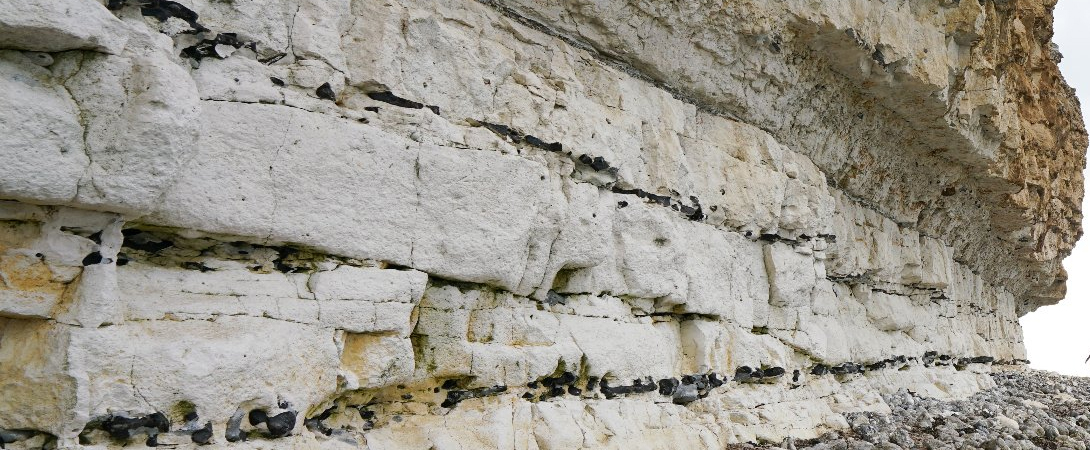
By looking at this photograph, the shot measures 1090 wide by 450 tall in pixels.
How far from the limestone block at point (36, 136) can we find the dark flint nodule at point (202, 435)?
1.04 metres

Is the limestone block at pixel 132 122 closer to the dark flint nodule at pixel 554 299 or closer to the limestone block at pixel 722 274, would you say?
the dark flint nodule at pixel 554 299

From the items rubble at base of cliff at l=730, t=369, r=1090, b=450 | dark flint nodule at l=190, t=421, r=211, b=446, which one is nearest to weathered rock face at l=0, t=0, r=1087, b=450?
dark flint nodule at l=190, t=421, r=211, b=446

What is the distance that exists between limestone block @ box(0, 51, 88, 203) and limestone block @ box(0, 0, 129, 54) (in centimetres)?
4

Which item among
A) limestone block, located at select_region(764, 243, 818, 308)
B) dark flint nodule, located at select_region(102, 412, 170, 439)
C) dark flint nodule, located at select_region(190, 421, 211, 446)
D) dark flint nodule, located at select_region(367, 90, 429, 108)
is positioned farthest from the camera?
limestone block, located at select_region(764, 243, 818, 308)

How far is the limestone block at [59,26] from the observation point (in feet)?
7.57

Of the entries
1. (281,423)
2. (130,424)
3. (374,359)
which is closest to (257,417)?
(281,423)

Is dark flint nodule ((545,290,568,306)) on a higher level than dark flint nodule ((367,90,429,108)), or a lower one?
lower

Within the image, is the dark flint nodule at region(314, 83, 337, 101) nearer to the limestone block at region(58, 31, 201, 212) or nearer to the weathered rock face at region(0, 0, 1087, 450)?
the weathered rock face at region(0, 0, 1087, 450)

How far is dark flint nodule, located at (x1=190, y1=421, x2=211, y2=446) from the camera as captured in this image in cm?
276

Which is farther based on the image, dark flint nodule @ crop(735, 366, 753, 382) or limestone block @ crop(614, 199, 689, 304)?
dark flint nodule @ crop(735, 366, 753, 382)

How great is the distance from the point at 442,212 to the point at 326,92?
2.80ft

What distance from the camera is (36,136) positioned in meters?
2.40

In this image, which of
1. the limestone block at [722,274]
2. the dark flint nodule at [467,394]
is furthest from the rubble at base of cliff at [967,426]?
the dark flint nodule at [467,394]

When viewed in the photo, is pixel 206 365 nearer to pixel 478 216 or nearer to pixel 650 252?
pixel 478 216
